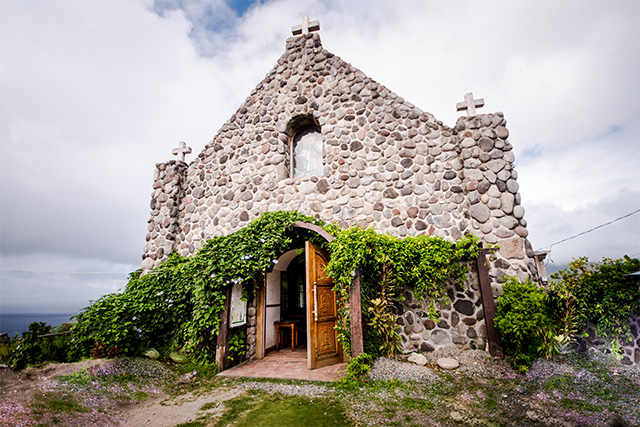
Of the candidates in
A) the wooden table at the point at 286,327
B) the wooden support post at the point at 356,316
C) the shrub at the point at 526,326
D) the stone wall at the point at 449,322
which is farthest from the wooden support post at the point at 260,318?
the shrub at the point at 526,326

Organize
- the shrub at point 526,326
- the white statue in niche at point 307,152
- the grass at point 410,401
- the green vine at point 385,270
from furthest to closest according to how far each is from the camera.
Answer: the white statue in niche at point 307,152, the green vine at point 385,270, the shrub at point 526,326, the grass at point 410,401

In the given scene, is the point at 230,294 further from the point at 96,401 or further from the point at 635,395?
the point at 635,395

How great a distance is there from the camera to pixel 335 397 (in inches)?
172

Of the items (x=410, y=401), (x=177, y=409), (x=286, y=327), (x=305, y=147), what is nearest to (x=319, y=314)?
(x=410, y=401)

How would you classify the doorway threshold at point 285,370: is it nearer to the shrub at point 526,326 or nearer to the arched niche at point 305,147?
the shrub at point 526,326

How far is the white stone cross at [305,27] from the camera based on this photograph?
27.9 ft

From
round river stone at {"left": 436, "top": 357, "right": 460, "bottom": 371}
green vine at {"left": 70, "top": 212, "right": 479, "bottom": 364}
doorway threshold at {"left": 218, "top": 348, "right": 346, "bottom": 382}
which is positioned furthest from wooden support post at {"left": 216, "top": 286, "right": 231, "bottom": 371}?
round river stone at {"left": 436, "top": 357, "right": 460, "bottom": 371}

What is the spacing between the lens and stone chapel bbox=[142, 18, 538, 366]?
6.05 meters

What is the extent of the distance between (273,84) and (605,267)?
8196 mm

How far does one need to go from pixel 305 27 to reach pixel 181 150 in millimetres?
4971

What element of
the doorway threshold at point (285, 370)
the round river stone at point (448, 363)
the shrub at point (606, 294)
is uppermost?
the shrub at point (606, 294)

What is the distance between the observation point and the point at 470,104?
662 cm

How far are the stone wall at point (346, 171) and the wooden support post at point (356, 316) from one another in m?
1.65

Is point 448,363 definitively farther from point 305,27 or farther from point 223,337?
point 305,27
